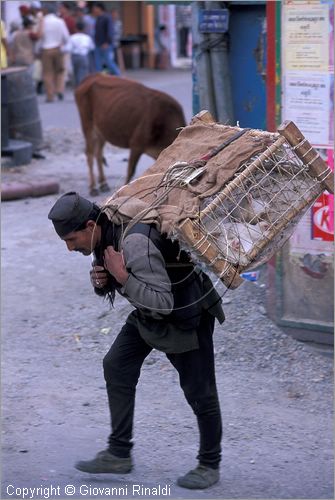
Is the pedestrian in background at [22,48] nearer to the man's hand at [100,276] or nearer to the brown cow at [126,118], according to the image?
the brown cow at [126,118]

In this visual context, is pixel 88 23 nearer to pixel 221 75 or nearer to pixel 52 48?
pixel 52 48

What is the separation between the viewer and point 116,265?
4188mm

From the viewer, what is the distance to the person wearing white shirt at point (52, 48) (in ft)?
67.6

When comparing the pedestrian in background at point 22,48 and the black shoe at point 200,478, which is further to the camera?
the pedestrian in background at point 22,48

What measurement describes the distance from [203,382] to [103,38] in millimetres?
17993

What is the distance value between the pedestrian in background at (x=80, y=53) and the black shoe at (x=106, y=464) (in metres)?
16.6

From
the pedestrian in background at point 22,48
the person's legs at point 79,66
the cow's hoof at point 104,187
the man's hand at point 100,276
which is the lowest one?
the cow's hoof at point 104,187

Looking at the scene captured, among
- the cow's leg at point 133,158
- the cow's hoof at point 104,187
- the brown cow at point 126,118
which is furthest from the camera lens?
the cow's hoof at point 104,187

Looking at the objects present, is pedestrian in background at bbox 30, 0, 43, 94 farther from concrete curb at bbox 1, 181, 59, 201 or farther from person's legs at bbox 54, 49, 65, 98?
concrete curb at bbox 1, 181, 59, 201

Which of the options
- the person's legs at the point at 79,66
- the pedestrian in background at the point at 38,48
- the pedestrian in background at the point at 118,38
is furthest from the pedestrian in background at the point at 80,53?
the pedestrian in background at the point at 118,38

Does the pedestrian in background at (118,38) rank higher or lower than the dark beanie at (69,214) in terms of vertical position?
lower

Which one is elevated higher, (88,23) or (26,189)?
(88,23)

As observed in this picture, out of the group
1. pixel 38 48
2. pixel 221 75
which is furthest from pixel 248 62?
pixel 38 48

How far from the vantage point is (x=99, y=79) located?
11.3 m
